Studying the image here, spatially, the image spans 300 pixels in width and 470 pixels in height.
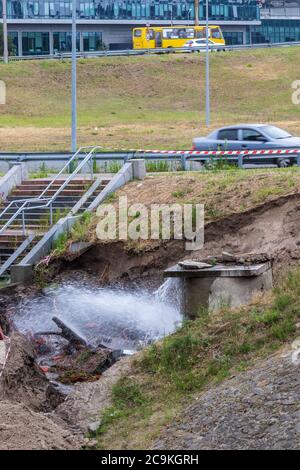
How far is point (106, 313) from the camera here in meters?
23.6

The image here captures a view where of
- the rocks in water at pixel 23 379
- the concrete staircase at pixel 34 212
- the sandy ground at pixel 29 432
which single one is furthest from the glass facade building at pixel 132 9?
the sandy ground at pixel 29 432

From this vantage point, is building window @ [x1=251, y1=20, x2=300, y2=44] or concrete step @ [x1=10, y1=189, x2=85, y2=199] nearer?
concrete step @ [x1=10, y1=189, x2=85, y2=199]

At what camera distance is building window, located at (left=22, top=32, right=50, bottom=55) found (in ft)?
323

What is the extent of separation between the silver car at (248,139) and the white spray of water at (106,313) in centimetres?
1039

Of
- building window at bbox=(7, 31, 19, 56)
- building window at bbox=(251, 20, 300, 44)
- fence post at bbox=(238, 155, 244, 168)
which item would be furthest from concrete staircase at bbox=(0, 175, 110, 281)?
building window at bbox=(251, 20, 300, 44)

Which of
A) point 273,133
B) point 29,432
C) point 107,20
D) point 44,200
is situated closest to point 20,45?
point 107,20

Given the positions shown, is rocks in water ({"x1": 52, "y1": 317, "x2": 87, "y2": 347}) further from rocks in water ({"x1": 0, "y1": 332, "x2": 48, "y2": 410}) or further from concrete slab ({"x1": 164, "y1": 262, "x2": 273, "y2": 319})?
rocks in water ({"x1": 0, "y1": 332, "x2": 48, "y2": 410})

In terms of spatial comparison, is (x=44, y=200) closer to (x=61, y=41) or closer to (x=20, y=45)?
(x=20, y=45)

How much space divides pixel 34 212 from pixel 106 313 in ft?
23.4

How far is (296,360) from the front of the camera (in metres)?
14.6

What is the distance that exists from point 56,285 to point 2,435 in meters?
13.0

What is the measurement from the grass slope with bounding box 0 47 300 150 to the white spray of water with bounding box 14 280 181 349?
28.1 meters

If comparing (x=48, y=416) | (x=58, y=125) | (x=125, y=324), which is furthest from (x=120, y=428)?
(x=58, y=125)
